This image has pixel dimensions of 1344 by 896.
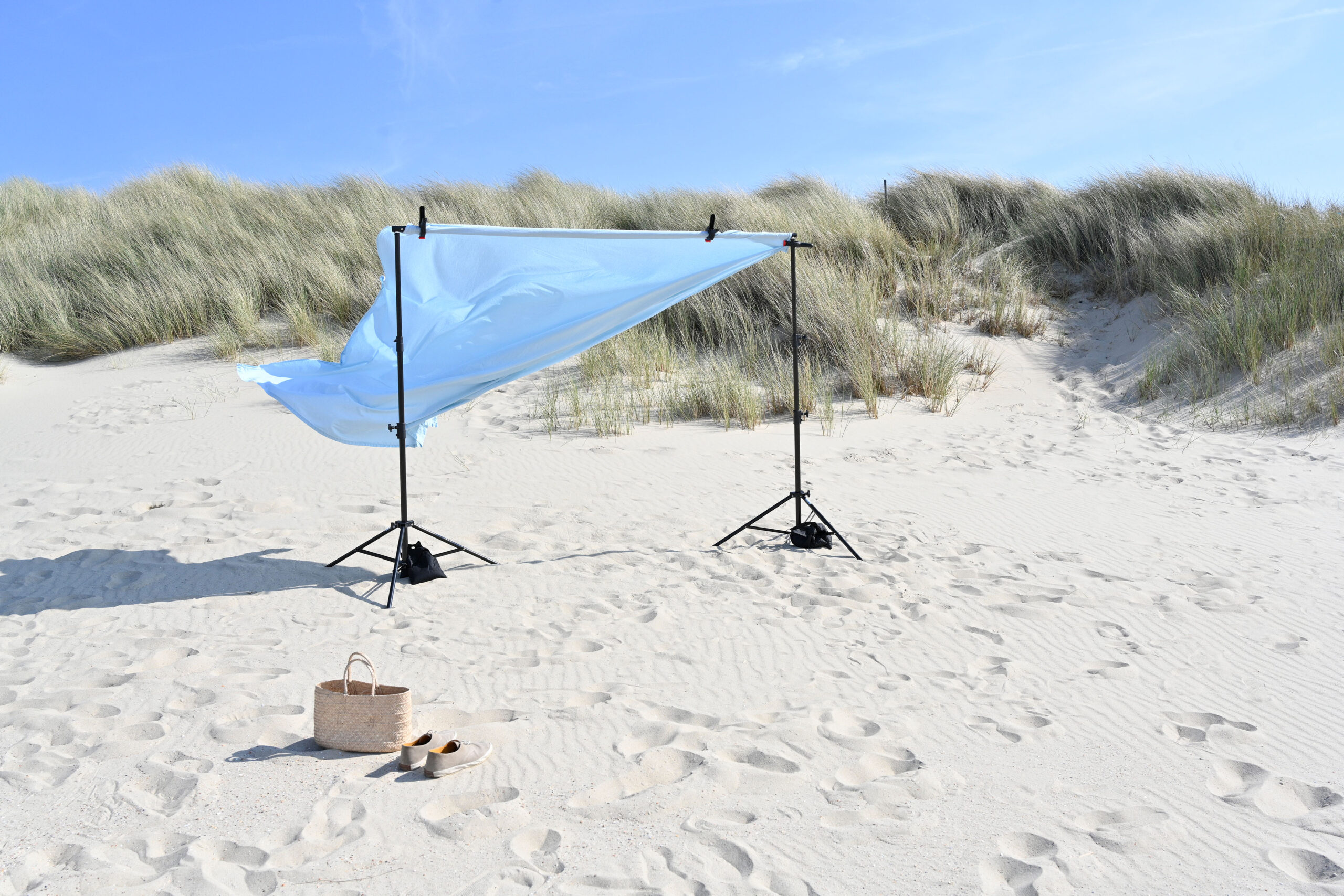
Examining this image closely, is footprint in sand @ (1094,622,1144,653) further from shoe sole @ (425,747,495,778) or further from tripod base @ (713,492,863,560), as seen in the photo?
shoe sole @ (425,747,495,778)

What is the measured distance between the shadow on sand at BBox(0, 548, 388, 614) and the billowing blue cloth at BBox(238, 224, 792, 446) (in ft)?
2.19

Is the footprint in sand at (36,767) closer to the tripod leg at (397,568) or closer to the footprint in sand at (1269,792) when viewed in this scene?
the tripod leg at (397,568)

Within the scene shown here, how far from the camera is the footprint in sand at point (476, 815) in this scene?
2279mm

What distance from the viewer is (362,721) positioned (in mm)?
2684

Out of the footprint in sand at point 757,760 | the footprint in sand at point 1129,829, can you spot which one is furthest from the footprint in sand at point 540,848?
the footprint in sand at point 1129,829

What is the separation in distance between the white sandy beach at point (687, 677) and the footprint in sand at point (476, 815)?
0.03 ft

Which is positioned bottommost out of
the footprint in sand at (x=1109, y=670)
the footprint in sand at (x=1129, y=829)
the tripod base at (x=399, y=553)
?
the footprint in sand at (x=1129, y=829)

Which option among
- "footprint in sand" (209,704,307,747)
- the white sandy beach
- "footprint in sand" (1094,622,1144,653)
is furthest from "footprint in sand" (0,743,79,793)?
"footprint in sand" (1094,622,1144,653)

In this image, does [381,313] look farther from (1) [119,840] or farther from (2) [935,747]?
(2) [935,747]

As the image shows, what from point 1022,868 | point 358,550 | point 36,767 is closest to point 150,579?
point 358,550

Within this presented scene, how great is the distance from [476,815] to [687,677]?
41.2 inches

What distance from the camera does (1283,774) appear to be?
2.53m

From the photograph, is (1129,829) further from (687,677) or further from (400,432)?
(400,432)

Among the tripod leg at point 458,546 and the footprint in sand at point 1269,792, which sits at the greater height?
the tripod leg at point 458,546
